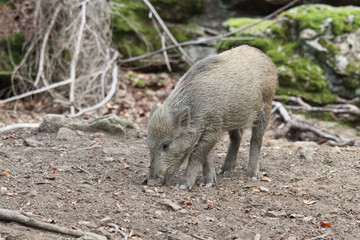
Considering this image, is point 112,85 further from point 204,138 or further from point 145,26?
point 204,138

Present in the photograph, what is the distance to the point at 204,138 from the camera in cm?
560

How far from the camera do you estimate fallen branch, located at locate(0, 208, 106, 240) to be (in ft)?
12.3

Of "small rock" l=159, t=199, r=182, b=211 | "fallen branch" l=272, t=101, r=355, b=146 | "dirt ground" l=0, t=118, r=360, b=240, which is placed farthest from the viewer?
"fallen branch" l=272, t=101, r=355, b=146

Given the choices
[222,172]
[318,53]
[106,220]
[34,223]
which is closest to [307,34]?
[318,53]

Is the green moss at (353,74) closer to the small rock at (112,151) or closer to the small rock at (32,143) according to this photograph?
the small rock at (112,151)

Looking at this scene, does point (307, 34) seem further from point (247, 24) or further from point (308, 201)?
point (308, 201)

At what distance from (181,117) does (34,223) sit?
6.86ft

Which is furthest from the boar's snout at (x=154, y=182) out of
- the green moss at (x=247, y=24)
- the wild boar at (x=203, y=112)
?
the green moss at (x=247, y=24)

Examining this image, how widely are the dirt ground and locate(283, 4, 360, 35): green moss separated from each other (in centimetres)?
475

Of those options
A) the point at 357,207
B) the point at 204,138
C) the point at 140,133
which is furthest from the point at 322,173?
the point at 140,133

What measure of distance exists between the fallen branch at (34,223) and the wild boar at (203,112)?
1.67m

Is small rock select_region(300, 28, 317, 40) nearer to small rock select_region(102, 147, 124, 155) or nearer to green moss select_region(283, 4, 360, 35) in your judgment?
green moss select_region(283, 4, 360, 35)

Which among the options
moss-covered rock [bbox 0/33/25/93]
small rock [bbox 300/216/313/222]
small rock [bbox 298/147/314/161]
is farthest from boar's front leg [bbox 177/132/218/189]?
moss-covered rock [bbox 0/33/25/93]

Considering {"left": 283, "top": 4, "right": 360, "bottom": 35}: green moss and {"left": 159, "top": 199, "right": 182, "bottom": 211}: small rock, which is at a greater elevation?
{"left": 283, "top": 4, "right": 360, "bottom": 35}: green moss
